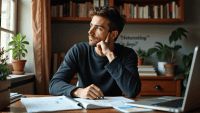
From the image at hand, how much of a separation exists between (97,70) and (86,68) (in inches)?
3.6

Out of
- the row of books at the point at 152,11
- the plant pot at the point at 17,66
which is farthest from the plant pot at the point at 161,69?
the plant pot at the point at 17,66

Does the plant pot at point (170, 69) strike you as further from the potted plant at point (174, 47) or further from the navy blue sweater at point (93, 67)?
the navy blue sweater at point (93, 67)

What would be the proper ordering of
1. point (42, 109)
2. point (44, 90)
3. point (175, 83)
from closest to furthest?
point (42, 109) < point (44, 90) < point (175, 83)

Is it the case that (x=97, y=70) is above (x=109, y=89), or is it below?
above

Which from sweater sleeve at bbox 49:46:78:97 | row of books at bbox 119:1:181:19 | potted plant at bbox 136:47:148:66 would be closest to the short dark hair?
sweater sleeve at bbox 49:46:78:97

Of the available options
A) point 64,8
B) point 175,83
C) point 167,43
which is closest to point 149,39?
point 167,43

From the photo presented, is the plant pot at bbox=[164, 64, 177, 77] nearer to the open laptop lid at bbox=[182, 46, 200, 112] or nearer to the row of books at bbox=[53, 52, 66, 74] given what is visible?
the row of books at bbox=[53, 52, 66, 74]

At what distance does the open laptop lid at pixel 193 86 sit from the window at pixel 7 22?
73.8 inches

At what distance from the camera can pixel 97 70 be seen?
1458mm

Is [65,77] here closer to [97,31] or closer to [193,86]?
[97,31]

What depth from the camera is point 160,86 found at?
2.36 metres

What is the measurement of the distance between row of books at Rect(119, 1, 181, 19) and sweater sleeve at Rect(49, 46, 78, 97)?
1384 millimetres

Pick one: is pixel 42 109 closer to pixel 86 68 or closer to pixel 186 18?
pixel 86 68

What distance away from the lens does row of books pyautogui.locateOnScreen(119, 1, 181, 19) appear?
2.57 metres
